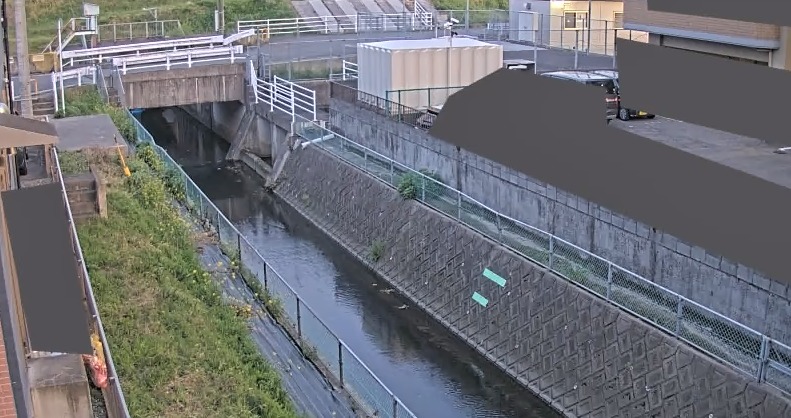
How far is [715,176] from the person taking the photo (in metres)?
2.63

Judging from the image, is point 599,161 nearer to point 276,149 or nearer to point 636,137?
point 636,137

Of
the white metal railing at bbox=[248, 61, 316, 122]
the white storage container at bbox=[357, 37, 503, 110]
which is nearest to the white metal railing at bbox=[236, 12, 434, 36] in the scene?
the white metal railing at bbox=[248, 61, 316, 122]

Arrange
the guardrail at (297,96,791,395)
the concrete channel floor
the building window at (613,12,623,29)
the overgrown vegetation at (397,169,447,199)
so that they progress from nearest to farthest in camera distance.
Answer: the guardrail at (297,96,791,395), the concrete channel floor, the overgrown vegetation at (397,169,447,199), the building window at (613,12,623,29)

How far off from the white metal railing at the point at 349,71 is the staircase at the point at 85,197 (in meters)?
14.8

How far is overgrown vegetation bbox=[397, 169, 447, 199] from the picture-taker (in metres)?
18.6

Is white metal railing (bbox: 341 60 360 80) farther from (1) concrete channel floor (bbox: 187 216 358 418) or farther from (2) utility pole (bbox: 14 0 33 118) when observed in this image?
(1) concrete channel floor (bbox: 187 216 358 418)

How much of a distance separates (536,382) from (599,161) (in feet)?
34.7

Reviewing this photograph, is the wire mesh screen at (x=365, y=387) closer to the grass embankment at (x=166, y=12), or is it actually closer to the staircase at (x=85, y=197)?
the staircase at (x=85, y=197)

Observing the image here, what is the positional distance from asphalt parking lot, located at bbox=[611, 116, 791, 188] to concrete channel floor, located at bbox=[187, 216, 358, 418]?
576 centimetres

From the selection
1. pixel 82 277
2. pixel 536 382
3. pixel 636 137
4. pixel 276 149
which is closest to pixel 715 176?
pixel 636 137

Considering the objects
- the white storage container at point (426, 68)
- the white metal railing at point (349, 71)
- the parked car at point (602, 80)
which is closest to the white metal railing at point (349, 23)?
the white metal railing at point (349, 71)

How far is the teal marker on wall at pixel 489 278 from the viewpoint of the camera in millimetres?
14641

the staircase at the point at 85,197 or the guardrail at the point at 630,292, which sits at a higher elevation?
the staircase at the point at 85,197

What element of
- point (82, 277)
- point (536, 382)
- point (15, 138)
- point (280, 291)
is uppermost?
point (15, 138)
